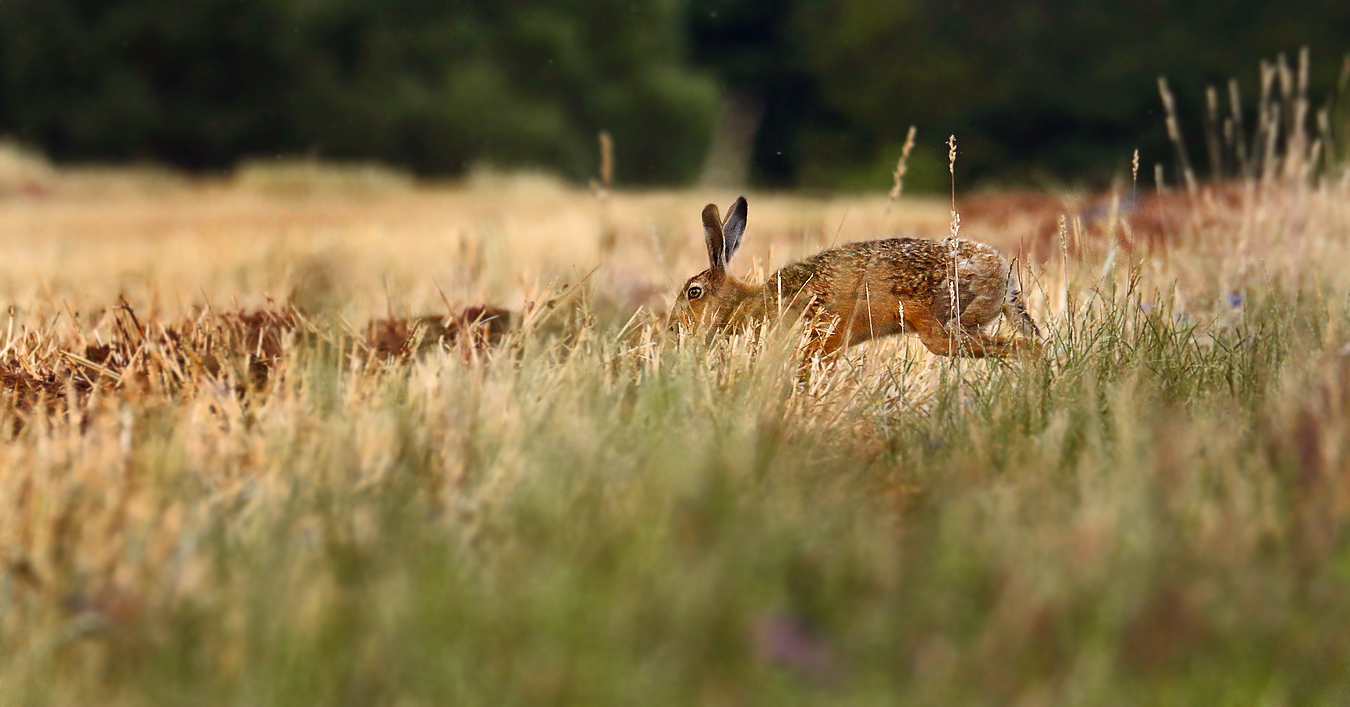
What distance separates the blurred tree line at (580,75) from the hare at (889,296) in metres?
18.3

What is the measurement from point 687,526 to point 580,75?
2962 centimetres

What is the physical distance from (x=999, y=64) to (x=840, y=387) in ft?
77.6

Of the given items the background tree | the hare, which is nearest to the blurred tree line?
the background tree

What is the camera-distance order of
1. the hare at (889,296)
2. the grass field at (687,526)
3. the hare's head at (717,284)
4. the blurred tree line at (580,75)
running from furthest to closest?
the blurred tree line at (580,75) < the hare's head at (717,284) < the hare at (889,296) < the grass field at (687,526)

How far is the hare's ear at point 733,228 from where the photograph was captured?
3.71 meters

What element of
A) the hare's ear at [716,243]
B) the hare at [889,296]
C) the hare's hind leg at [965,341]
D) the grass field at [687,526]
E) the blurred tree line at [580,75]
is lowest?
the grass field at [687,526]

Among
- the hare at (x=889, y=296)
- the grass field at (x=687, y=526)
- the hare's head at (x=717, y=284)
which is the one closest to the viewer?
the grass field at (x=687, y=526)

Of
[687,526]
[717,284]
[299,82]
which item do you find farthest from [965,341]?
[299,82]

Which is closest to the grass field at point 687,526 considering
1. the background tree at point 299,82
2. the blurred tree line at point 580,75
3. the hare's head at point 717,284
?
the hare's head at point 717,284

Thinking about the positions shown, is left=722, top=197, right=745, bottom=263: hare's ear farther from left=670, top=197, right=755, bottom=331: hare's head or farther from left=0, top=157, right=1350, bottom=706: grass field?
left=0, top=157, right=1350, bottom=706: grass field

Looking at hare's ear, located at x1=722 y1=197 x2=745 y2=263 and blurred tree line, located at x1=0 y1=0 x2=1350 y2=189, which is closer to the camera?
hare's ear, located at x1=722 y1=197 x2=745 y2=263

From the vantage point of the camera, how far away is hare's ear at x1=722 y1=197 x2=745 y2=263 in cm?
371

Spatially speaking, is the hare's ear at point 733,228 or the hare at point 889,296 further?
the hare's ear at point 733,228

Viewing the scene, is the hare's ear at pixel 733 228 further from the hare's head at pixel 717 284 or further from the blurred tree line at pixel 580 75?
the blurred tree line at pixel 580 75
